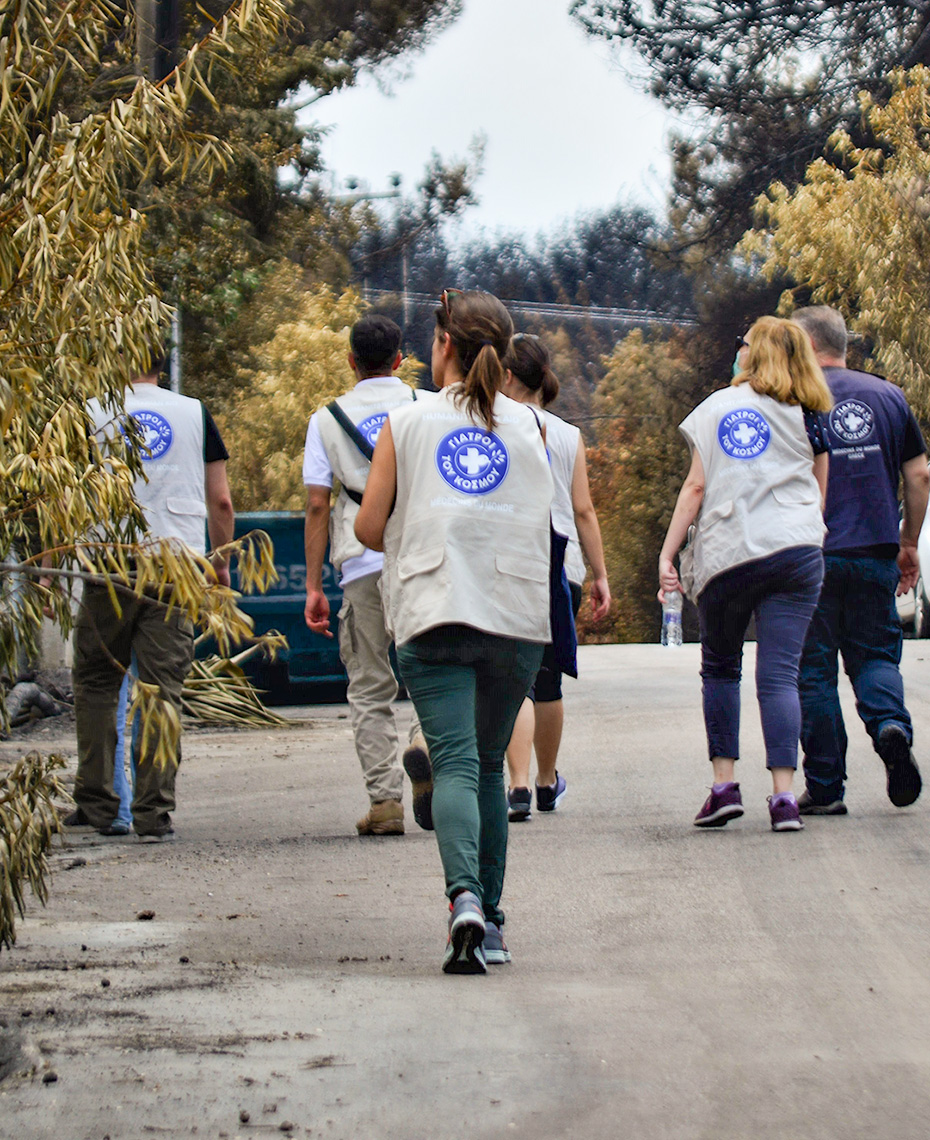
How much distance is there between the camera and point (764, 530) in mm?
6578

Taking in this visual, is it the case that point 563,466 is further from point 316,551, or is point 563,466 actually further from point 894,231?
point 894,231

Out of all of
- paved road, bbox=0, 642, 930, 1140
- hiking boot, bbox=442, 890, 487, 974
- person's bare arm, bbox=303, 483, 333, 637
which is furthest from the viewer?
person's bare arm, bbox=303, 483, 333, 637

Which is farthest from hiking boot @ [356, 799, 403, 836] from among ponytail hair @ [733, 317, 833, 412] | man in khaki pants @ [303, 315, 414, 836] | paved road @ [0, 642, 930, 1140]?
ponytail hair @ [733, 317, 833, 412]

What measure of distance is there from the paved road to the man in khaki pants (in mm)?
291

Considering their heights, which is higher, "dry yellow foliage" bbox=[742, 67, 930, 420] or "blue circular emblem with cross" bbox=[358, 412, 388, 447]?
"dry yellow foliage" bbox=[742, 67, 930, 420]

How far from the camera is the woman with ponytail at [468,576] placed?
14.9 feet

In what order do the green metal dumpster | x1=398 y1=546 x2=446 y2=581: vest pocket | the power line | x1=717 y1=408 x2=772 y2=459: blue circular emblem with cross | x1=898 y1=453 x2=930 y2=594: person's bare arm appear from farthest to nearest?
the power line → the green metal dumpster → x1=898 y1=453 x2=930 y2=594: person's bare arm → x1=717 y1=408 x2=772 y2=459: blue circular emblem with cross → x1=398 y1=546 x2=446 y2=581: vest pocket

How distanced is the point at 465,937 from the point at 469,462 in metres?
1.18

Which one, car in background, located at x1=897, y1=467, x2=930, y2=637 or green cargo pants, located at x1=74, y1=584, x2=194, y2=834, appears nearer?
green cargo pants, located at x1=74, y1=584, x2=194, y2=834

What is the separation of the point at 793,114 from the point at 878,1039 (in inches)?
1249

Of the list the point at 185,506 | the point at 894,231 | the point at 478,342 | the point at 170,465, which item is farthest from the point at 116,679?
the point at 894,231

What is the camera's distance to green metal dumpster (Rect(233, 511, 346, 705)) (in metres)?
13.3

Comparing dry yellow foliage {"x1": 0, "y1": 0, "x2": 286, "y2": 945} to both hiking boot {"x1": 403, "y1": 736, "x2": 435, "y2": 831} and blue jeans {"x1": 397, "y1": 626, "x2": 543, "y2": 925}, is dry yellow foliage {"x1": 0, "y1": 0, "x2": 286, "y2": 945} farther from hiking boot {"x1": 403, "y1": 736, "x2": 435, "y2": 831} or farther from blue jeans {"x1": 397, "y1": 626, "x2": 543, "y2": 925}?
hiking boot {"x1": 403, "y1": 736, "x2": 435, "y2": 831}

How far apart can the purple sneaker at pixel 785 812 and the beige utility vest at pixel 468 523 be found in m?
2.19
